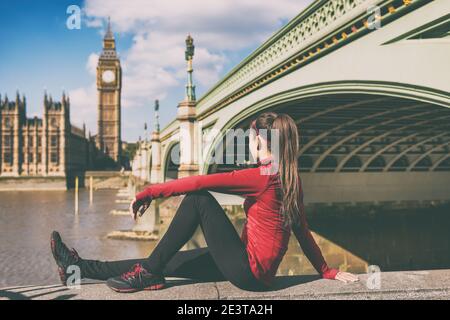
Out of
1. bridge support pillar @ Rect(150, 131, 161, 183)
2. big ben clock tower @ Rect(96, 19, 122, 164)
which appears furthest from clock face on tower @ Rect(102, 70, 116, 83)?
bridge support pillar @ Rect(150, 131, 161, 183)

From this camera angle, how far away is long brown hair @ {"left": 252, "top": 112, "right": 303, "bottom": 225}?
335cm

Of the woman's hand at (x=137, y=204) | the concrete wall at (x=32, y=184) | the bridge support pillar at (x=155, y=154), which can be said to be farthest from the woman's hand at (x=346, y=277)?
the concrete wall at (x=32, y=184)

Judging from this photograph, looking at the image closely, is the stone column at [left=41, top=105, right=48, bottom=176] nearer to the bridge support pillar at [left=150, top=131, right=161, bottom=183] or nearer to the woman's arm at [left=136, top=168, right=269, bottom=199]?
the bridge support pillar at [left=150, top=131, right=161, bottom=183]

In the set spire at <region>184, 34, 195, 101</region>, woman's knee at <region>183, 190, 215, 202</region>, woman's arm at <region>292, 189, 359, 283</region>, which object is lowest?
woman's arm at <region>292, 189, 359, 283</region>

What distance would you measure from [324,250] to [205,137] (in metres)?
5.19

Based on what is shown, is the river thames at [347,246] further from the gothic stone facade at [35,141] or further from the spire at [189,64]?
the gothic stone facade at [35,141]

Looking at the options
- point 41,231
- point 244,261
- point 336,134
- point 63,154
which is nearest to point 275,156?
point 244,261

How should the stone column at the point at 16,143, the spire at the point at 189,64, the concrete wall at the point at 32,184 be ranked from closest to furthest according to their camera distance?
the spire at the point at 189,64, the concrete wall at the point at 32,184, the stone column at the point at 16,143

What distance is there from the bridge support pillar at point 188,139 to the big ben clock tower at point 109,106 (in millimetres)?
93326

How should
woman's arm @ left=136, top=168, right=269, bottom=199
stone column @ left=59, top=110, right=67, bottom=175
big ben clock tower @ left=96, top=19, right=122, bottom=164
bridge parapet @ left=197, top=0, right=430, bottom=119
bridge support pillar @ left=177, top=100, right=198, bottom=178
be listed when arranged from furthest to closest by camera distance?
big ben clock tower @ left=96, top=19, right=122, bottom=164 → stone column @ left=59, top=110, right=67, bottom=175 → bridge support pillar @ left=177, top=100, right=198, bottom=178 → bridge parapet @ left=197, top=0, right=430, bottom=119 → woman's arm @ left=136, top=168, right=269, bottom=199

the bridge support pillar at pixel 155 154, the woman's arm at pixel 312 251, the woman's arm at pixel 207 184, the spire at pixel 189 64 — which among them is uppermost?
the spire at pixel 189 64

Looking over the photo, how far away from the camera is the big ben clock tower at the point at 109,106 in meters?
110

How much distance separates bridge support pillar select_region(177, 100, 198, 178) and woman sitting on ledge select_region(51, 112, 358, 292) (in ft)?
42.4

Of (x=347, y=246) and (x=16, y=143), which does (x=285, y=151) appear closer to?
(x=347, y=246)
